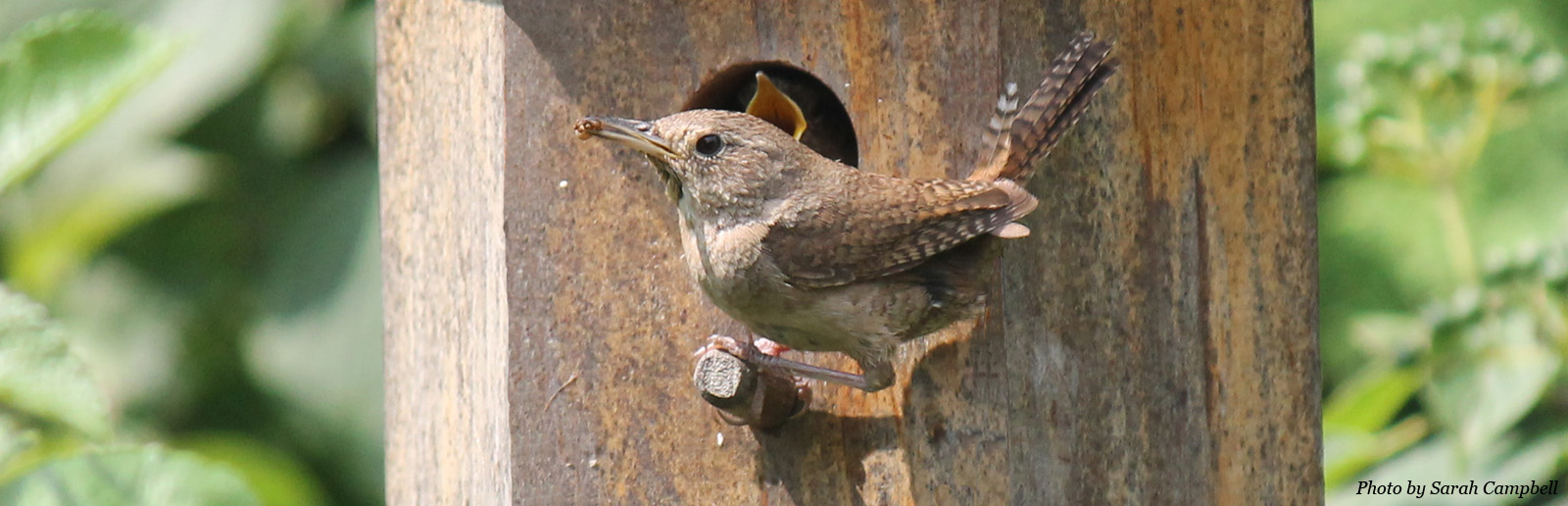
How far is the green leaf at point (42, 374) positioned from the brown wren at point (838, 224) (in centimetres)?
92

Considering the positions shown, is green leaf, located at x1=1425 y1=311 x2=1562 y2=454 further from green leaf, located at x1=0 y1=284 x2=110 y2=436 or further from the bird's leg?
green leaf, located at x1=0 y1=284 x2=110 y2=436

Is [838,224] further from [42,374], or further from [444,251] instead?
[42,374]

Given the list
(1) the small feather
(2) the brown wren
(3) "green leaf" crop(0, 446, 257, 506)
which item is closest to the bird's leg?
(2) the brown wren

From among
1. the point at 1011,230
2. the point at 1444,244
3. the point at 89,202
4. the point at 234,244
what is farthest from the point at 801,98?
the point at 89,202

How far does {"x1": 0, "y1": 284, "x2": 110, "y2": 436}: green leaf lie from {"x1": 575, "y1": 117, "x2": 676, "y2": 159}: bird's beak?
0.91 meters

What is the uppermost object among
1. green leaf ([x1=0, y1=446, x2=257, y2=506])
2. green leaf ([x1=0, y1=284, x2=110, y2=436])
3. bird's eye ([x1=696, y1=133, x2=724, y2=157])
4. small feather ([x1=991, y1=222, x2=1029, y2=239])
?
bird's eye ([x1=696, y1=133, x2=724, y2=157])

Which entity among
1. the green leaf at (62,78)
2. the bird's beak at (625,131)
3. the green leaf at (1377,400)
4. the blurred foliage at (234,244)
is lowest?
the green leaf at (62,78)

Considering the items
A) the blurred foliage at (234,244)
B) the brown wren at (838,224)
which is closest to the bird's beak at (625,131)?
the brown wren at (838,224)

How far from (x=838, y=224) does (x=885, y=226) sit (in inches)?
3.5

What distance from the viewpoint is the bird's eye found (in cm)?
269

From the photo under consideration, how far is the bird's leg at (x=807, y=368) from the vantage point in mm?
2623

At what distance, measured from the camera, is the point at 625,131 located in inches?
101

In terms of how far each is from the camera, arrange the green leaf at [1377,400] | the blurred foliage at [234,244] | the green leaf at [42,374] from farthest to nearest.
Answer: the blurred foliage at [234,244] < the green leaf at [1377,400] < the green leaf at [42,374]

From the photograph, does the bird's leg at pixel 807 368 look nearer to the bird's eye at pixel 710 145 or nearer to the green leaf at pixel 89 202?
the bird's eye at pixel 710 145
